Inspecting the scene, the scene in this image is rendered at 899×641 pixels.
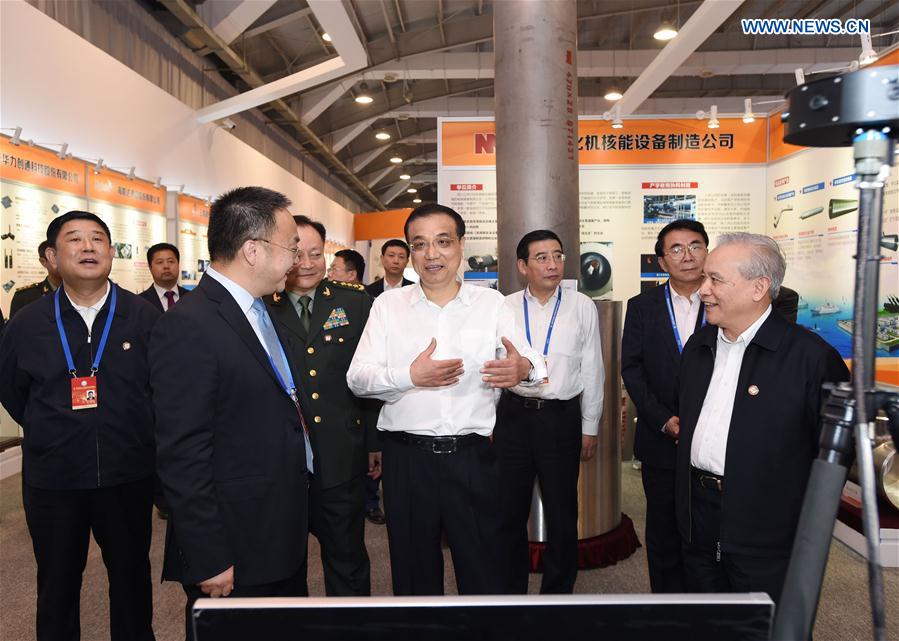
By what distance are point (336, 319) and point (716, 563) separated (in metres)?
1.57

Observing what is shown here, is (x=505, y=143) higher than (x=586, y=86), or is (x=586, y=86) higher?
(x=586, y=86)

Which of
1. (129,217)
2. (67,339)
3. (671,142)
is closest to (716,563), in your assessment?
(67,339)

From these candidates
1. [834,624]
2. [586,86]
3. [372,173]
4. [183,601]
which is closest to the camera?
[834,624]

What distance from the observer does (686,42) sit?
6797 mm

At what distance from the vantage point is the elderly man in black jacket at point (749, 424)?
177 centimetres

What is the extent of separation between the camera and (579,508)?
140 inches

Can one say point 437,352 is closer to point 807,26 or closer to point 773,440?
point 773,440

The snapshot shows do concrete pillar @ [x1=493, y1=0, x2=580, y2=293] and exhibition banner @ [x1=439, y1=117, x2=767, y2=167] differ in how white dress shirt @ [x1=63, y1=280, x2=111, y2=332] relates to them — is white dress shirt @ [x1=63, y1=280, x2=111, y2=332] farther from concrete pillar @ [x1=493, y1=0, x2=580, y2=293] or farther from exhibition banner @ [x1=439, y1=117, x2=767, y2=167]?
exhibition banner @ [x1=439, y1=117, x2=767, y2=167]

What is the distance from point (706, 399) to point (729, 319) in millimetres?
242

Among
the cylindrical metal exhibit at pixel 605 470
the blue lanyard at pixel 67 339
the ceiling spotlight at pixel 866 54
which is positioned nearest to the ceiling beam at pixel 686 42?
the ceiling spotlight at pixel 866 54

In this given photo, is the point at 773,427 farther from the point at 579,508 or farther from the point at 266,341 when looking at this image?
the point at 579,508

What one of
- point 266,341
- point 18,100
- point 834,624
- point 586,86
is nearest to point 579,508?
point 834,624

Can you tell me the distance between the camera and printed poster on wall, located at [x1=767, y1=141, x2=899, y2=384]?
498 cm

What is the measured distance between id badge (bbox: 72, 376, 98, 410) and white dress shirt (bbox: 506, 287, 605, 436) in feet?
5.47
